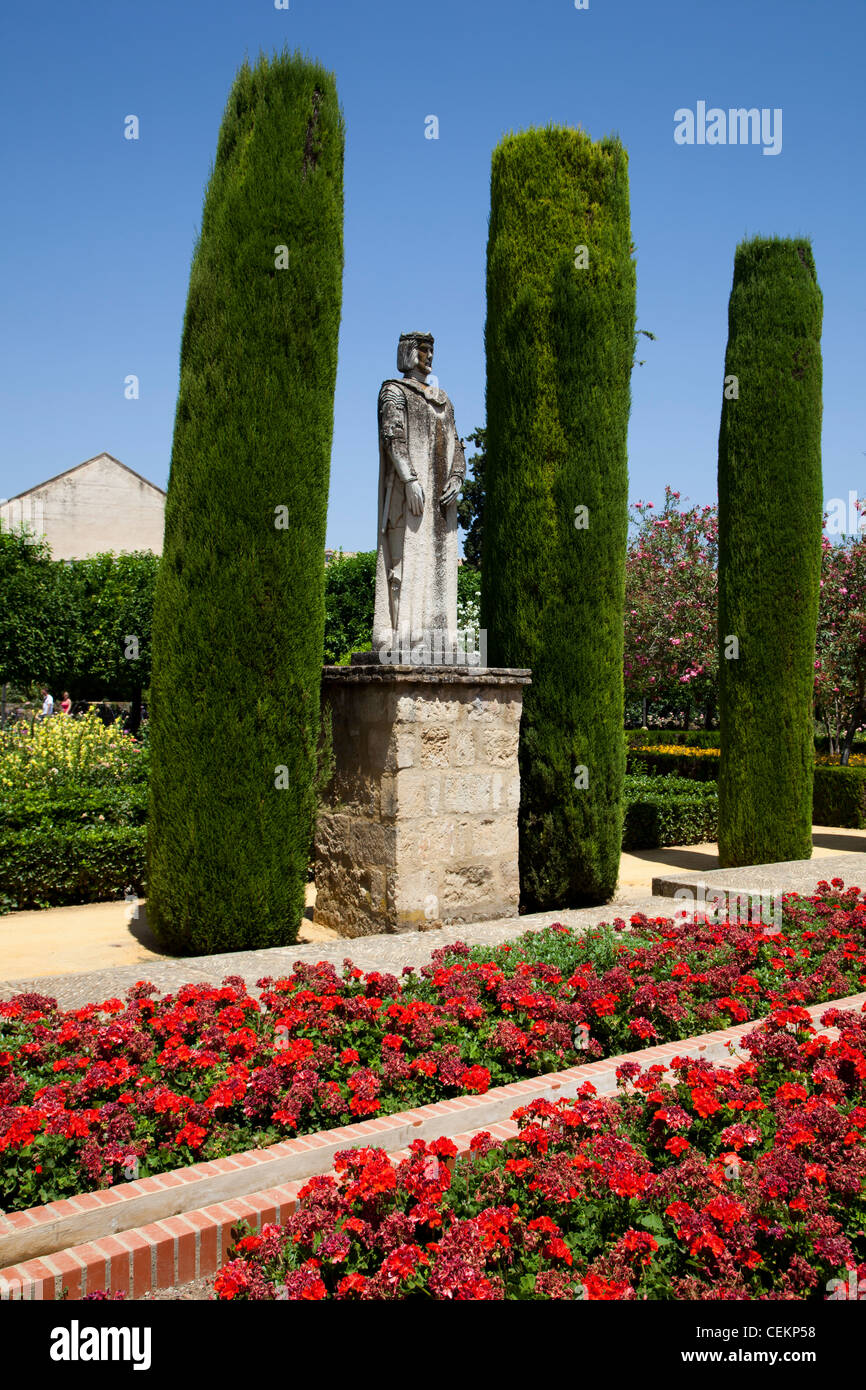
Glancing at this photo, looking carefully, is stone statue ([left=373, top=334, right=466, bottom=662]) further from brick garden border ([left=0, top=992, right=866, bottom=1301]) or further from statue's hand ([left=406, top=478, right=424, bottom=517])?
Result: brick garden border ([left=0, top=992, right=866, bottom=1301])

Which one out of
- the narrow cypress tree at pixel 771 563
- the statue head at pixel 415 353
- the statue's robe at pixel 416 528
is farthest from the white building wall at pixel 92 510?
the statue's robe at pixel 416 528

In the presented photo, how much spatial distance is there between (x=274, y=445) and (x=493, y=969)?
380cm

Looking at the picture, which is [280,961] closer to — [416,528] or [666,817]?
[416,528]

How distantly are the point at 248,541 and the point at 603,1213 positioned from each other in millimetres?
4769

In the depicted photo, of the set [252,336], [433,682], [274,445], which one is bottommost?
[433,682]

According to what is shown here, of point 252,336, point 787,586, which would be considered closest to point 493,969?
point 252,336

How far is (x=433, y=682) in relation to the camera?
6520mm

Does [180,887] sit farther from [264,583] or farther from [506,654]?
[506,654]

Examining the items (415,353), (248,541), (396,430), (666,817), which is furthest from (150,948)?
(666,817)

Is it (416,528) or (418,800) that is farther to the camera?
(416,528)

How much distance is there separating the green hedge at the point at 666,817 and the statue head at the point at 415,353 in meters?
7.43

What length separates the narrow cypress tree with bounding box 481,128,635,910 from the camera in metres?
8.06

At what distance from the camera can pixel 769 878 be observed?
8.20 meters

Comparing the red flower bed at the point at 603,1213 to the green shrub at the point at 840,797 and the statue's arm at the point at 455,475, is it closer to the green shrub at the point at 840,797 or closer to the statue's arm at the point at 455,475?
the statue's arm at the point at 455,475
